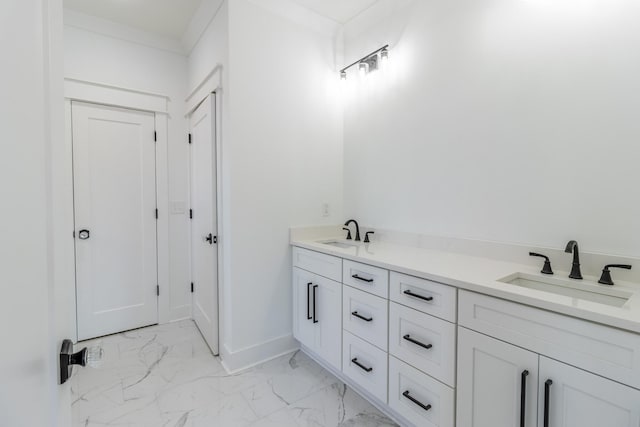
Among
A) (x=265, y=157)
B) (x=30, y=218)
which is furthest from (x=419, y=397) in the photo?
(x=265, y=157)

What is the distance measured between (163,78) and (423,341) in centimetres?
319

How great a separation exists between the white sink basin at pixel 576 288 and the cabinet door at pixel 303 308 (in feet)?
4.21

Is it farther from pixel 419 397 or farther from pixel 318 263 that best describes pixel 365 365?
pixel 318 263

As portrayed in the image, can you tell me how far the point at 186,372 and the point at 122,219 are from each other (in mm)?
1541

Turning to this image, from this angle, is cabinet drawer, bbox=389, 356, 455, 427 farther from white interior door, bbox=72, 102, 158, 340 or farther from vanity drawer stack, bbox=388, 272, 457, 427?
white interior door, bbox=72, 102, 158, 340

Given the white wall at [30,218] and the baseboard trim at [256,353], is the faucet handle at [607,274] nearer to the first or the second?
the white wall at [30,218]

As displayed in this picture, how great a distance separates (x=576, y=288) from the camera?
1332mm

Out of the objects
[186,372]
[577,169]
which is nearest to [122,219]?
[186,372]

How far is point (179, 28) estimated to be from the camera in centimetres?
276

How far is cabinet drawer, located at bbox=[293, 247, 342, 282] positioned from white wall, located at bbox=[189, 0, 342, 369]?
128mm

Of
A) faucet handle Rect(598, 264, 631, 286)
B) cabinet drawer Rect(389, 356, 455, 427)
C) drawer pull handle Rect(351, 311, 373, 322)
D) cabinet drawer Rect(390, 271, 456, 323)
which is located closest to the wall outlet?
drawer pull handle Rect(351, 311, 373, 322)

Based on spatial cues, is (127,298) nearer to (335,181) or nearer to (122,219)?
(122,219)

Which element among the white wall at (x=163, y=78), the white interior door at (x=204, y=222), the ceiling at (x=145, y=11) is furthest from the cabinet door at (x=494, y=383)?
the ceiling at (x=145, y=11)

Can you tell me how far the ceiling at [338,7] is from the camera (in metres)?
2.37
